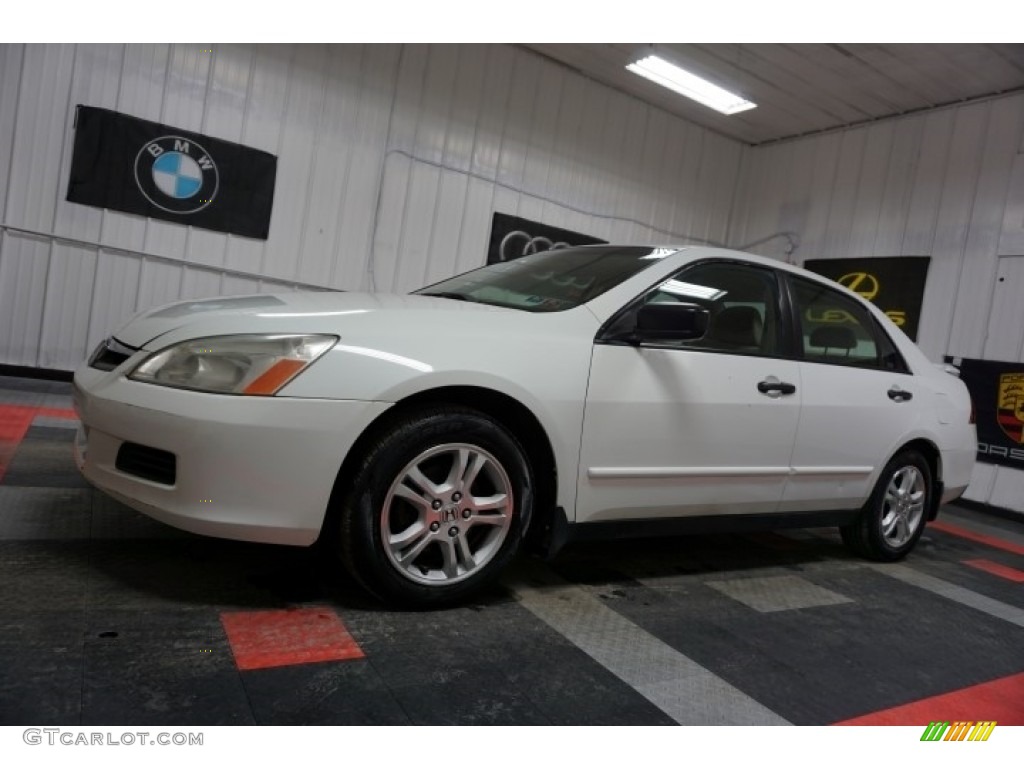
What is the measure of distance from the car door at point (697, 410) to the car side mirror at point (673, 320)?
0.09 metres

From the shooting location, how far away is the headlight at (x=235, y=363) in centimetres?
188

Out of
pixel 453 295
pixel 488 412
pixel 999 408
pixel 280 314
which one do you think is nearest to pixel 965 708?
pixel 488 412

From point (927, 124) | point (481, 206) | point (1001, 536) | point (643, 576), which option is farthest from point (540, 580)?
point (927, 124)

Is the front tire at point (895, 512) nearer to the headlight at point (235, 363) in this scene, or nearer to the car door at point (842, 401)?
the car door at point (842, 401)

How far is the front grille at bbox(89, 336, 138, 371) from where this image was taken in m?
2.12

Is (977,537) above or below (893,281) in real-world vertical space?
below

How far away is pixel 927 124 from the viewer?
7691 millimetres

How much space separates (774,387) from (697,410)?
42 centimetres

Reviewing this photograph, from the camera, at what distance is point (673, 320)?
7.64 feet

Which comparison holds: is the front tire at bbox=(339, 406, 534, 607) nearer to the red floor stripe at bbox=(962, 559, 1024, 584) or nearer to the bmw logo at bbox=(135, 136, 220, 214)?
the red floor stripe at bbox=(962, 559, 1024, 584)

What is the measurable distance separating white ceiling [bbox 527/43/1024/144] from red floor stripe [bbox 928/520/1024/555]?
4.22 m

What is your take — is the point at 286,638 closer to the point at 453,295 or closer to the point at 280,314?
the point at 280,314

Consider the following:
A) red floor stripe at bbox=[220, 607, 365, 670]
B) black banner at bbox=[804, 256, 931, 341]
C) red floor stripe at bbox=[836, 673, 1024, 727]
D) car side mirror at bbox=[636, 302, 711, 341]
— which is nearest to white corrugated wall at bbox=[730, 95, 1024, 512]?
black banner at bbox=[804, 256, 931, 341]

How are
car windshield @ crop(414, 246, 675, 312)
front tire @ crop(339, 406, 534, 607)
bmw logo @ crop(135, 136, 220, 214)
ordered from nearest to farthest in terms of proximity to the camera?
1. front tire @ crop(339, 406, 534, 607)
2. car windshield @ crop(414, 246, 675, 312)
3. bmw logo @ crop(135, 136, 220, 214)
